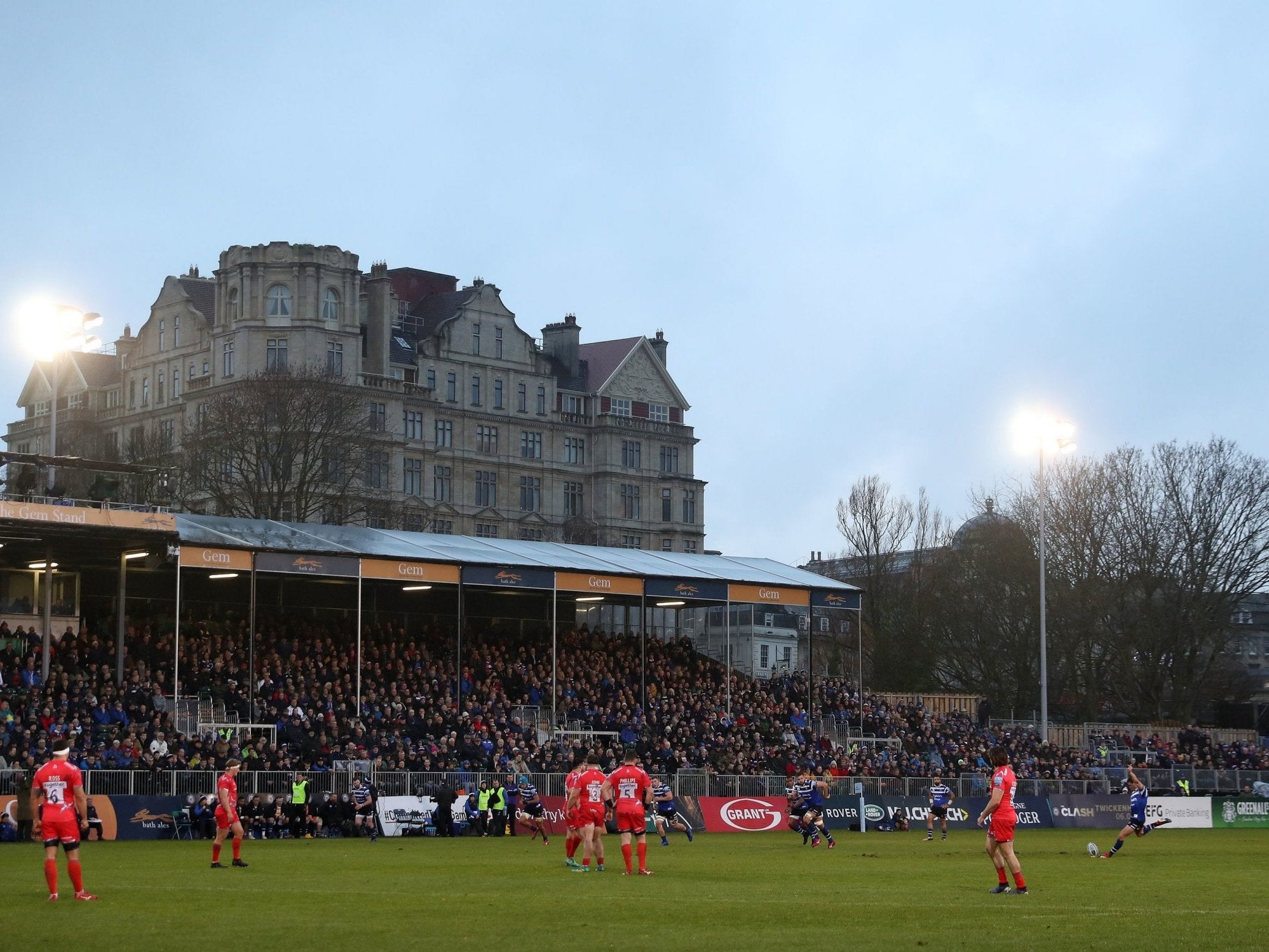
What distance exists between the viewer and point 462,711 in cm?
4888

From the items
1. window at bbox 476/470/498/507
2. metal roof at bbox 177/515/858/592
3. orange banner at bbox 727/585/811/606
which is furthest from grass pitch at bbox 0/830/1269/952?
window at bbox 476/470/498/507

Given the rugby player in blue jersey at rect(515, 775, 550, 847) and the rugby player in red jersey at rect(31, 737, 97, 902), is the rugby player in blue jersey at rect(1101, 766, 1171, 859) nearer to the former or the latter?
the rugby player in blue jersey at rect(515, 775, 550, 847)

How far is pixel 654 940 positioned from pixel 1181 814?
1606 inches

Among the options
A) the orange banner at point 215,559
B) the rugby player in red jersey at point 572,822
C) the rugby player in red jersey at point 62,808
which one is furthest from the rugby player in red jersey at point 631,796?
the orange banner at point 215,559

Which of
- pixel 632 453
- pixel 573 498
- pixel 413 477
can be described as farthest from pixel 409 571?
pixel 632 453

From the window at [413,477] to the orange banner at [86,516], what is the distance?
61.3 metres

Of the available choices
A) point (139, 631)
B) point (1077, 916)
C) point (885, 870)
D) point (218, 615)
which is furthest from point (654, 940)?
point (218, 615)

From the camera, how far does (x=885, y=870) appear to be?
27.4 meters

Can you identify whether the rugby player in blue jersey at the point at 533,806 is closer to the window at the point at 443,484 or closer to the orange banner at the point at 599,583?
the orange banner at the point at 599,583

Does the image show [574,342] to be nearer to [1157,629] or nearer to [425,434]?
[425,434]

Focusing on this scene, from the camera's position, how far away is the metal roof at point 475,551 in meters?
47.3

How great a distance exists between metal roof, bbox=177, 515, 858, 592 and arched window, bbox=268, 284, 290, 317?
42712 mm

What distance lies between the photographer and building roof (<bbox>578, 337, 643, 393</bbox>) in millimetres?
119625

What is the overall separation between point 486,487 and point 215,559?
215 feet
